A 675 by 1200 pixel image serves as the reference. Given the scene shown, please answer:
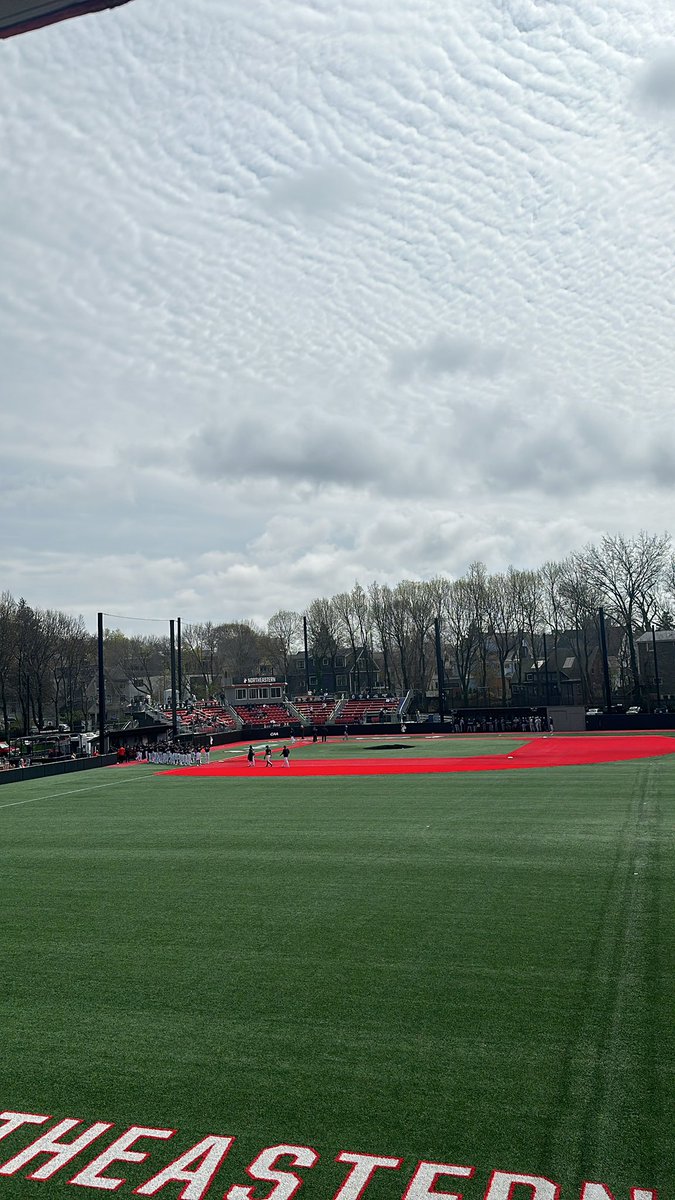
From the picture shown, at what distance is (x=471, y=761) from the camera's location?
37.3 m

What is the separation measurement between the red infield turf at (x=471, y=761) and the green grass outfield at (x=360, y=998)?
1603 cm

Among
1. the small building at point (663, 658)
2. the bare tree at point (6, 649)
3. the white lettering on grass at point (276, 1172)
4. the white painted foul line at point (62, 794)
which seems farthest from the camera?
the small building at point (663, 658)

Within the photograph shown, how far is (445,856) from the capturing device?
16.0 m

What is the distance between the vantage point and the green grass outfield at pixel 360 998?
20.4 feet

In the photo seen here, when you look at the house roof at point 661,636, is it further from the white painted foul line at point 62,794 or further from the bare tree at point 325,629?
the white painted foul line at point 62,794

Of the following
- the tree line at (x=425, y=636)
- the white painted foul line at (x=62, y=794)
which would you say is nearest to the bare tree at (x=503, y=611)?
the tree line at (x=425, y=636)

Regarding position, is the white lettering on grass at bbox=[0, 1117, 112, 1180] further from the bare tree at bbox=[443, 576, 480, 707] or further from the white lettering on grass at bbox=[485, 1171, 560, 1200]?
the bare tree at bbox=[443, 576, 480, 707]

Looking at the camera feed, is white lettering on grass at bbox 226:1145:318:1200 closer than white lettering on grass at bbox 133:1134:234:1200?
Yes

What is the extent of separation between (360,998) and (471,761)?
29.1 metres

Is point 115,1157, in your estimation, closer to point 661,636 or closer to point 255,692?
point 255,692

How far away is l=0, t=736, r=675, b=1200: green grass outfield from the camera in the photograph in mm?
6230

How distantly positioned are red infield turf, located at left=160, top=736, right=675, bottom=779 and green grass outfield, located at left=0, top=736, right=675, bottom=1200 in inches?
631

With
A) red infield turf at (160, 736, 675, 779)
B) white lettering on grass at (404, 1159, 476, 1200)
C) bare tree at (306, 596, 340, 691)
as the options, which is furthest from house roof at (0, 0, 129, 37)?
bare tree at (306, 596, 340, 691)

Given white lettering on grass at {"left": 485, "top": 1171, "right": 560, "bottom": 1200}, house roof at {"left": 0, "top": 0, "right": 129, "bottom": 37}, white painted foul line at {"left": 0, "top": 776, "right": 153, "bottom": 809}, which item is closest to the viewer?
house roof at {"left": 0, "top": 0, "right": 129, "bottom": 37}
